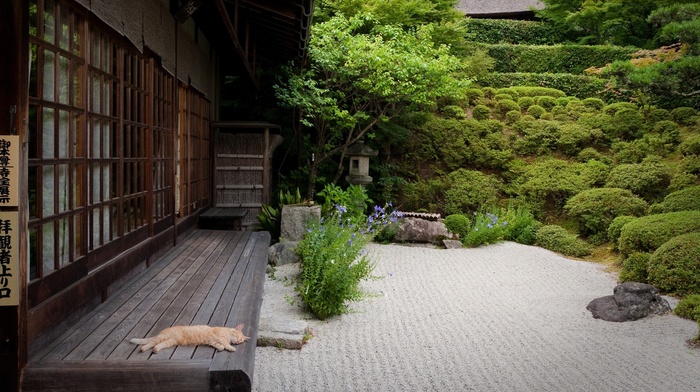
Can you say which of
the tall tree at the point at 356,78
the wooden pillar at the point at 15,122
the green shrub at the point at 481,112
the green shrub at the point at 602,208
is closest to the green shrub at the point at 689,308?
the green shrub at the point at 602,208

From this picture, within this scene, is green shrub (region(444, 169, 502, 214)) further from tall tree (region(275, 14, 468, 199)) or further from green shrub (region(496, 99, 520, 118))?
green shrub (region(496, 99, 520, 118))

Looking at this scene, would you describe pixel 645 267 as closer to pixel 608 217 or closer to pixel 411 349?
pixel 608 217

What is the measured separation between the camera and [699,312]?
615cm

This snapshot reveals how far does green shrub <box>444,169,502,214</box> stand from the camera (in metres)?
13.0

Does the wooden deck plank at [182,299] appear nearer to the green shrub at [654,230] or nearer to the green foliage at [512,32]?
the green shrub at [654,230]

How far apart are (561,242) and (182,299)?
882 cm

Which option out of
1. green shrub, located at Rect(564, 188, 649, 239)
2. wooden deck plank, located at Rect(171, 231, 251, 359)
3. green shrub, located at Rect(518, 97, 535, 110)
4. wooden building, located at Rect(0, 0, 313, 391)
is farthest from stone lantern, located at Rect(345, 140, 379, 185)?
green shrub, located at Rect(518, 97, 535, 110)

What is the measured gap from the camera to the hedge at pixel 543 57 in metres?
19.1

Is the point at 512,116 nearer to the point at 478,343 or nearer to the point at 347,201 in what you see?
the point at 347,201

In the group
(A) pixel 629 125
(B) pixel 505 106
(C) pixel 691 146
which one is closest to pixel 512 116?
(B) pixel 505 106

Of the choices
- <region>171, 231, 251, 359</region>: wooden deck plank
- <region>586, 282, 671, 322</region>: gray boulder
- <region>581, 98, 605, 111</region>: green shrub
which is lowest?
<region>586, 282, 671, 322</region>: gray boulder

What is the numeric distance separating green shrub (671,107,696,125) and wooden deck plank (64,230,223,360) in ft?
41.2

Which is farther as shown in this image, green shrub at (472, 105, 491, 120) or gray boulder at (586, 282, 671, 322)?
green shrub at (472, 105, 491, 120)

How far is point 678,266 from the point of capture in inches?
290
